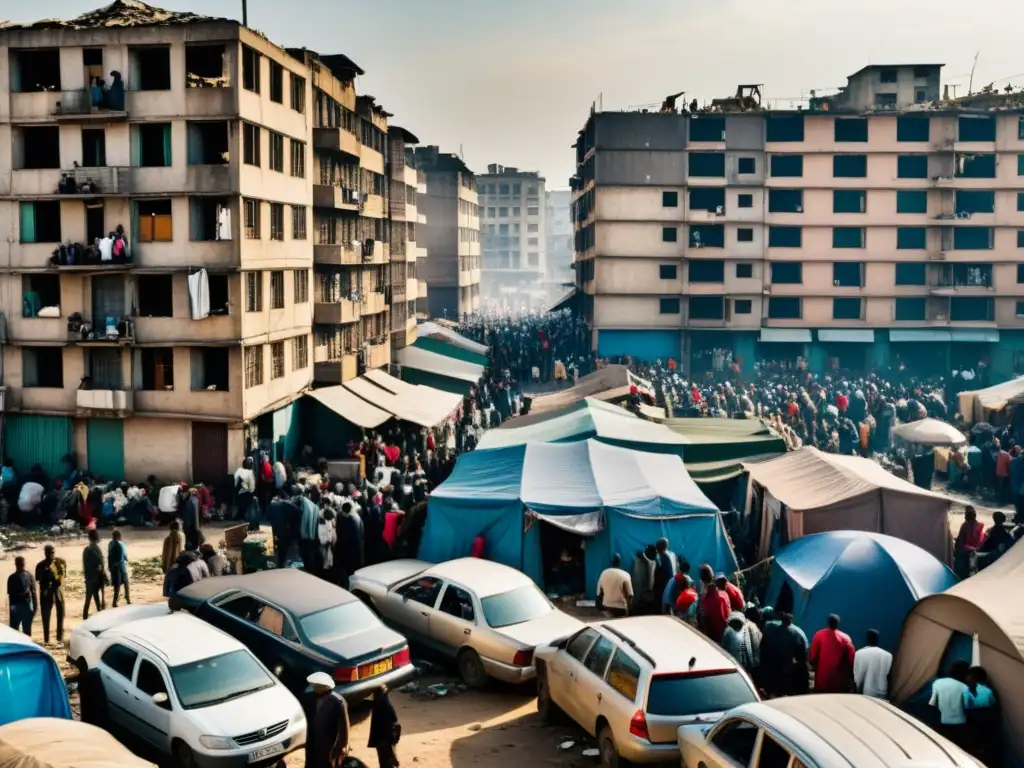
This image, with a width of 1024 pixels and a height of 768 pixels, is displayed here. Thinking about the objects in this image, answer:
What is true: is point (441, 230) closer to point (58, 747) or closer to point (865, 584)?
point (865, 584)

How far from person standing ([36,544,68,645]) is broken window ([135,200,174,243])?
45.0 feet

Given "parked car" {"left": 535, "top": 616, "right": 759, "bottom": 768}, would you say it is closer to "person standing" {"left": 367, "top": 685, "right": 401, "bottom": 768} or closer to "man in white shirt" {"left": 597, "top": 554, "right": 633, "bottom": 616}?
"person standing" {"left": 367, "top": 685, "right": 401, "bottom": 768}

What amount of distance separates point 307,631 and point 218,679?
179 cm

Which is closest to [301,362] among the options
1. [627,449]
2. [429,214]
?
[627,449]

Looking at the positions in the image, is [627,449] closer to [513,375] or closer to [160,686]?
[160,686]

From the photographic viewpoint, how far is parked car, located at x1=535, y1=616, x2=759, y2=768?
1148 cm

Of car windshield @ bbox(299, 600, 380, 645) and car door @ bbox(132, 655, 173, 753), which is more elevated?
car windshield @ bbox(299, 600, 380, 645)

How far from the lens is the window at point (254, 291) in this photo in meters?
30.5

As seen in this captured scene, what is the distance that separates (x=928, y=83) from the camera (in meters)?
62.6

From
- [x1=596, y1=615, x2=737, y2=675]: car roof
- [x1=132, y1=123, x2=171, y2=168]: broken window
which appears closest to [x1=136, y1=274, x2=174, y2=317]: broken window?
[x1=132, y1=123, x2=171, y2=168]: broken window

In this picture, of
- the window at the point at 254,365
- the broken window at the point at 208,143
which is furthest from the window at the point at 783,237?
the broken window at the point at 208,143

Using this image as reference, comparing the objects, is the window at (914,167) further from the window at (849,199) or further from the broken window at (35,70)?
the broken window at (35,70)

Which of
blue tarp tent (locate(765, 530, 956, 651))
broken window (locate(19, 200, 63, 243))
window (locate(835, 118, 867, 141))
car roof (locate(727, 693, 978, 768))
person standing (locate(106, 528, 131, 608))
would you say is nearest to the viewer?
car roof (locate(727, 693, 978, 768))

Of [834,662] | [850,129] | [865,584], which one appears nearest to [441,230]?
[850,129]
